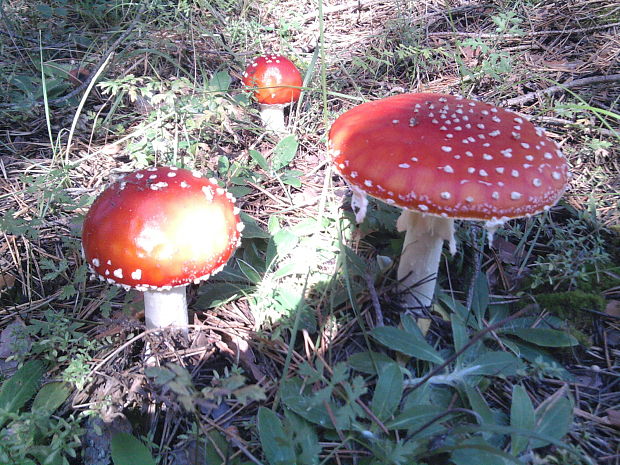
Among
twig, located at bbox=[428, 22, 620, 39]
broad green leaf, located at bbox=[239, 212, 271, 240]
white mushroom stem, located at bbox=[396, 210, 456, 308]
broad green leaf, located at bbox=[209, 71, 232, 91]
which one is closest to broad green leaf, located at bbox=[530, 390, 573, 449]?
white mushroom stem, located at bbox=[396, 210, 456, 308]

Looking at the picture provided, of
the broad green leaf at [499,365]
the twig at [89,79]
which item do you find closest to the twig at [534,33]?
the twig at [89,79]

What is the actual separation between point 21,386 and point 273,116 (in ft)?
10.3

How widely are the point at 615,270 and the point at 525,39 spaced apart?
10.4 feet

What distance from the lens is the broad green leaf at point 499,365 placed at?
2.11 meters

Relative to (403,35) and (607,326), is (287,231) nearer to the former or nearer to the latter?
(607,326)

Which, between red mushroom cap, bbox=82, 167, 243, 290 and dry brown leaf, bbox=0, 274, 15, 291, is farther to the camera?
dry brown leaf, bbox=0, 274, 15, 291

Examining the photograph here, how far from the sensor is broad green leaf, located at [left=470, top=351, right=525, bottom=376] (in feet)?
6.93

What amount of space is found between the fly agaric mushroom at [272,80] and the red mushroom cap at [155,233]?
228 centimetres

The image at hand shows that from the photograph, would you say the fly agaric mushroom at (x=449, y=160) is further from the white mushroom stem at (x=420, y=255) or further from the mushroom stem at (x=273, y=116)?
the mushroom stem at (x=273, y=116)

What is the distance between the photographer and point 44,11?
4.85m

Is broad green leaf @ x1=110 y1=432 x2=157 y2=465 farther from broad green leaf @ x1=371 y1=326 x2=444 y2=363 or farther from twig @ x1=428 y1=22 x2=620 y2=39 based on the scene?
twig @ x1=428 y1=22 x2=620 y2=39

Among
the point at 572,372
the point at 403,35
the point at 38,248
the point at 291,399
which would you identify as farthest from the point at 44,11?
the point at 572,372

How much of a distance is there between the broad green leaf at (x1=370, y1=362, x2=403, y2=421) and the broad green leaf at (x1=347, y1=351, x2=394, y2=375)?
0.36ft

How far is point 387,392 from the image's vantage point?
1956mm
